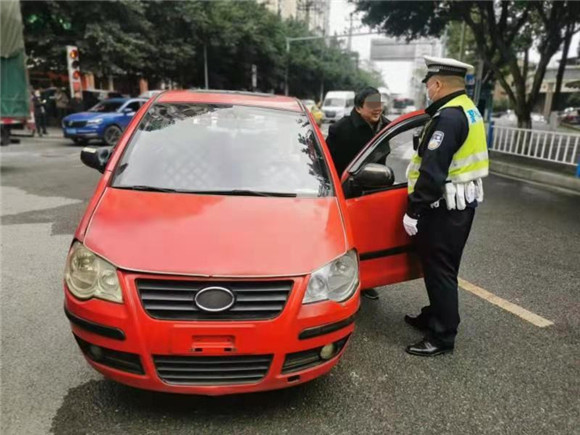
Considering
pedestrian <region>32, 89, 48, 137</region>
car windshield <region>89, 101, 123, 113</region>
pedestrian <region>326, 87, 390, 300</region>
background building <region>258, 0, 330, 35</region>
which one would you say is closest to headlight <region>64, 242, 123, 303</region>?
pedestrian <region>326, 87, 390, 300</region>

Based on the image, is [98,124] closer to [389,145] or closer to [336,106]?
[389,145]

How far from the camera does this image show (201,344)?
84.5 inches

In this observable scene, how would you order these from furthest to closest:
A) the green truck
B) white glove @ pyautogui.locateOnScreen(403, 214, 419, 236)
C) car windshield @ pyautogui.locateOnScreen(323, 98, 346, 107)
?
car windshield @ pyautogui.locateOnScreen(323, 98, 346, 107)
the green truck
white glove @ pyautogui.locateOnScreen(403, 214, 419, 236)

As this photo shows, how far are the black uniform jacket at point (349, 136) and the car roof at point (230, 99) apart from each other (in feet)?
1.84

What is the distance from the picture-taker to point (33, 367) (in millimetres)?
2893

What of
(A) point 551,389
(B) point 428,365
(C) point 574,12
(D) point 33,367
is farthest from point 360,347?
(C) point 574,12

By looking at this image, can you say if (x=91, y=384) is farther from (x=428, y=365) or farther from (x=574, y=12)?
(x=574, y=12)

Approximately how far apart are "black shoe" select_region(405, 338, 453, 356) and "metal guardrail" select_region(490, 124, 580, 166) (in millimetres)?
8446

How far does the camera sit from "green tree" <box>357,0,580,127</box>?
50.2 ft

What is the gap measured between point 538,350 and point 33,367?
127 inches

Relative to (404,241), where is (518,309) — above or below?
below

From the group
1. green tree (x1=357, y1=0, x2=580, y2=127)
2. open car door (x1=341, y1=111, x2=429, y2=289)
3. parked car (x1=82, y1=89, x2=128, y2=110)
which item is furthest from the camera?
parked car (x1=82, y1=89, x2=128, y2=110)

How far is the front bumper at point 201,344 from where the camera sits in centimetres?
214

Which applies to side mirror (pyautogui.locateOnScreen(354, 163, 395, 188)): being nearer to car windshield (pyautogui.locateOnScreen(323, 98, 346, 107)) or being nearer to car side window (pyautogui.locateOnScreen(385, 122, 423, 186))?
car side window (pyautogui.locateOnScreen(385, 122, 423, 186))
